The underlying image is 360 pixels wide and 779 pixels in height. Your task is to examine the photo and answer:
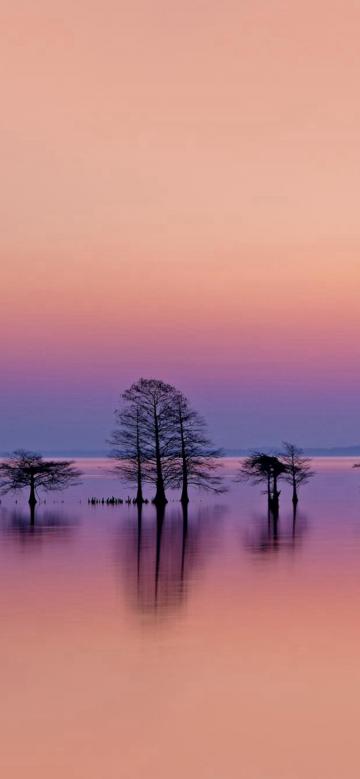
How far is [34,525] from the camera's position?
2359 inches

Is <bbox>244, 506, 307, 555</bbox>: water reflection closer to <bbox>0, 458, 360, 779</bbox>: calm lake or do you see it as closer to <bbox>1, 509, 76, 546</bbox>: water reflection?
<bbox>0, 458, 360, 779</bbox>: calm lake

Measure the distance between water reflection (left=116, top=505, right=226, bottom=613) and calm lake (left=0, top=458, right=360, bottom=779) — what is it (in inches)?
5.2

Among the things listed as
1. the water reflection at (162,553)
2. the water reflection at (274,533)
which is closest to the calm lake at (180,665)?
the water reflection at (162,553)

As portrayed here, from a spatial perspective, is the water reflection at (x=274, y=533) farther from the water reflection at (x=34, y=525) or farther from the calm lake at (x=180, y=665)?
the water reflection at (x=34, y=525)

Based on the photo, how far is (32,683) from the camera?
18.1m

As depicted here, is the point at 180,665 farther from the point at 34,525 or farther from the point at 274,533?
the point at 34,525

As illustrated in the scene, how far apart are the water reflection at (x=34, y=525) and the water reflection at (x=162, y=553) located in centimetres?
377

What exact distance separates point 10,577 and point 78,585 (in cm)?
306

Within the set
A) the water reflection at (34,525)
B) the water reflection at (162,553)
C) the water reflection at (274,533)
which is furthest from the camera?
the water reflection at (34,525)

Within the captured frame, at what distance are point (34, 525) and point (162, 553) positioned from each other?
67.6ft

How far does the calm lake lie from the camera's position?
14188 mm

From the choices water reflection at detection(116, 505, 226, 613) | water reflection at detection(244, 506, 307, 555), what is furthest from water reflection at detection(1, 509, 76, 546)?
water reflection at detection(244, 506, 307, 555)

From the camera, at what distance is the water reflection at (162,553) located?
28516 mm

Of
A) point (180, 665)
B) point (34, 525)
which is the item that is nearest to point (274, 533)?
point (34, 525)
